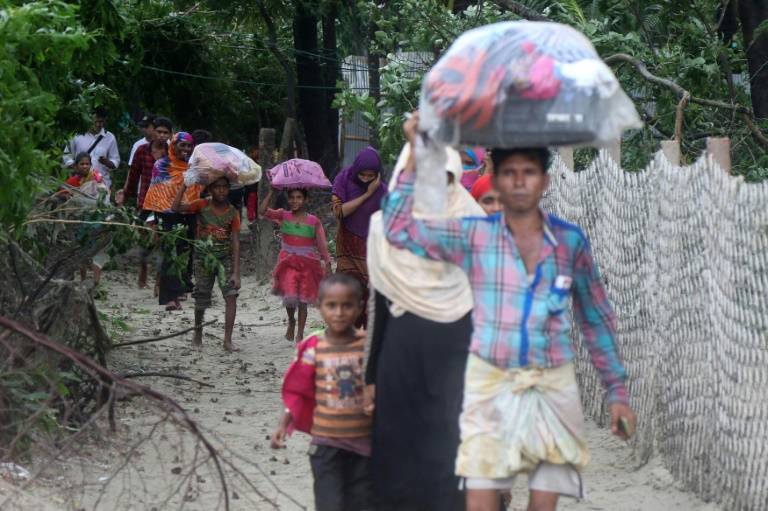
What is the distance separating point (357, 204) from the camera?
993 centimetres

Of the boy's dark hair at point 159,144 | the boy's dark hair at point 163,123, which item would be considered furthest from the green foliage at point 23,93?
the boy's dark hair at point 159,144

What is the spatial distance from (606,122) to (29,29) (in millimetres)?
3561

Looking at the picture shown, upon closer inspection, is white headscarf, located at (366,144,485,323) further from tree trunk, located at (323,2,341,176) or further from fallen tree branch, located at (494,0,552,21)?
tree trunk, located at (323,2,341,176)

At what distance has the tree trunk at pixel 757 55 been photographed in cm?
1094

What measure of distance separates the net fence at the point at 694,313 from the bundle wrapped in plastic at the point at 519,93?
1509 millimetres

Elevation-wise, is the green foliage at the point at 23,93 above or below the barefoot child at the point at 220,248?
above

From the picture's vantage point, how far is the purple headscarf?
9.77 meters

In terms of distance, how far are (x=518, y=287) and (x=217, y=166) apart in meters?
7.28

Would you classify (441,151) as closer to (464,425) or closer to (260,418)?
(464,425)

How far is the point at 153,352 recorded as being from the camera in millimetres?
10852

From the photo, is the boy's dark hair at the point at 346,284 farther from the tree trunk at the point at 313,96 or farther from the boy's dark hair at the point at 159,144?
the tree trunk at the point at 313,96

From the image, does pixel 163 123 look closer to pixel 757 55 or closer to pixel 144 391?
pixel 757 55

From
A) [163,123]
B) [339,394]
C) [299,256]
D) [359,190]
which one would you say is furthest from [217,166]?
[339,394]

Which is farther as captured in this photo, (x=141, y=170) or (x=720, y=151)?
(x=141, y=170)
